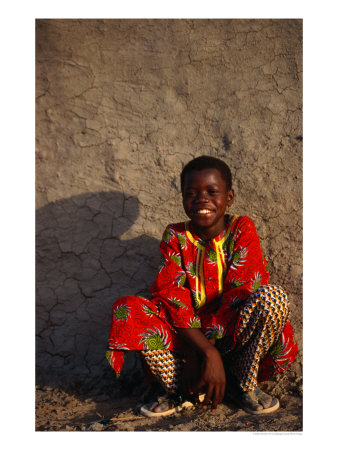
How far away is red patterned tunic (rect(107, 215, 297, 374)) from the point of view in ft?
5.93

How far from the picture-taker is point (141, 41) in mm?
2494

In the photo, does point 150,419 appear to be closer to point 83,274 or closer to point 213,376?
point 213,376

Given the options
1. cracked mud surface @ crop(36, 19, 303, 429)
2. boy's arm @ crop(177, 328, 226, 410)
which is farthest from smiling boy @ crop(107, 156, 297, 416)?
cracked mud surface @ crop(36, 19, 303, 429)

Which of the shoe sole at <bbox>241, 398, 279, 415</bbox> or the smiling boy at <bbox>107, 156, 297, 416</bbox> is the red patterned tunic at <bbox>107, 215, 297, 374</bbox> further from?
the shoe sole at <bbox>241, 398, 279, 415</bbox>

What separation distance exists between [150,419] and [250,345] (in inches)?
22.9

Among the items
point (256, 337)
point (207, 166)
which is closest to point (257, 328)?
point (256, 337)

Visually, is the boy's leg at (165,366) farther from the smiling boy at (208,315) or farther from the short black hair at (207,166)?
the short black hair at (207,166)

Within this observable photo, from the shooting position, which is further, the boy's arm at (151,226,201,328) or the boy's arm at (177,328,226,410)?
the boy's arm at (151,226,201,328)

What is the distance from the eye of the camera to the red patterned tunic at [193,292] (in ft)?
5.93

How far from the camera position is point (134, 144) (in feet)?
8.23

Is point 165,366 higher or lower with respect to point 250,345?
lower

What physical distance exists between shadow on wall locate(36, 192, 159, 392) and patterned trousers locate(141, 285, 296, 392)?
2.26 ft

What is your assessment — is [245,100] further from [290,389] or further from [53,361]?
[53,361]

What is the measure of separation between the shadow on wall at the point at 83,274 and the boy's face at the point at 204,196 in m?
0.63
